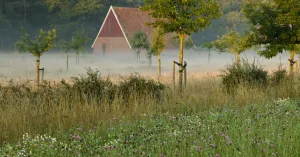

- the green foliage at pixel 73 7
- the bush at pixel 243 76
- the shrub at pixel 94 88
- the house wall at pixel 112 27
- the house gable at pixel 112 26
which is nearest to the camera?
the shrub at pixel 94 88

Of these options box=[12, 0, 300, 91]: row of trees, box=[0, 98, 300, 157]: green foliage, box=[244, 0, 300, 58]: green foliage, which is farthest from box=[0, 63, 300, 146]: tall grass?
box=[244, 0, 300, 58]: green foliage

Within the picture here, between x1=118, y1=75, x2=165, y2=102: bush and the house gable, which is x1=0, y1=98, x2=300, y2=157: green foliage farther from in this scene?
the house gable

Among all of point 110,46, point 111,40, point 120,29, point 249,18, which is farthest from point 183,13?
point 110,46

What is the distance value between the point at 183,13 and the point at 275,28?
4847 millimetres

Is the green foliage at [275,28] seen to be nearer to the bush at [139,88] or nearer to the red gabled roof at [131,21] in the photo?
the bush at [139,88]

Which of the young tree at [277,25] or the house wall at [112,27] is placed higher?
the house wall at [112,27]

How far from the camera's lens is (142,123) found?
1041cm

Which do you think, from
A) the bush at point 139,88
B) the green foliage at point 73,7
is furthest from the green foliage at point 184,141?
the green foliage at point 73,7

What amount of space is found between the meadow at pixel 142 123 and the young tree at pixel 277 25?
10.4 feet

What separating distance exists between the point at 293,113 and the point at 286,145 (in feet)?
11.2

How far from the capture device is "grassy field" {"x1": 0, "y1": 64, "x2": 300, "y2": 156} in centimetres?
727

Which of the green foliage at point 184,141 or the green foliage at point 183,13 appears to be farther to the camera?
the green foliage at point 183,13

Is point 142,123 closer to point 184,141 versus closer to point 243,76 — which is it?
point 184,141

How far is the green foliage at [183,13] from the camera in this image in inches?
770
